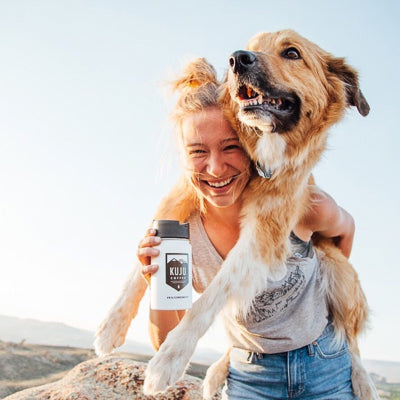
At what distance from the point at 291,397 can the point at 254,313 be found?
45 cm

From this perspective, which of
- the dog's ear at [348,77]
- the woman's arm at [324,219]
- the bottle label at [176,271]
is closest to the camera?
the bottle label at [176,271]

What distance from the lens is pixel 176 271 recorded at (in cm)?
199

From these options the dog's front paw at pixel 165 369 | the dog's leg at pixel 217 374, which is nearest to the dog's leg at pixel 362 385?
the dog's leg at pixel 217 374

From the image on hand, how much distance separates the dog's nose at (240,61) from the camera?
240 cm

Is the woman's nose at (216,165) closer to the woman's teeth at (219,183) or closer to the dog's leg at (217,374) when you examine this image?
the woman's teeth at (219,183)

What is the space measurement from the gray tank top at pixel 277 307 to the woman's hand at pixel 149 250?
478 millimetres

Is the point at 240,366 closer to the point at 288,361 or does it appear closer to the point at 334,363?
the point at 288,361

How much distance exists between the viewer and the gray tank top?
91.1 inches

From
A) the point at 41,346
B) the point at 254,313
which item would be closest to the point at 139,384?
the point at 254,313

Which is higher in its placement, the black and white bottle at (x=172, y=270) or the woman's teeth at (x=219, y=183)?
the woman's teeth at (x=219, y=183)

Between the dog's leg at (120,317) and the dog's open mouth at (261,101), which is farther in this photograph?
the dog's leg at (120,317)

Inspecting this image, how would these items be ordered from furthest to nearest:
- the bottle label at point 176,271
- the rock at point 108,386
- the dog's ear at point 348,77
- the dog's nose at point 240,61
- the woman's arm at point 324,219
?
the rock at point 108,386, the dog's ear at point 348,77, the woman's arm at point 324,219, the dog's nose at point 240,61, the bottle label at point 176,271

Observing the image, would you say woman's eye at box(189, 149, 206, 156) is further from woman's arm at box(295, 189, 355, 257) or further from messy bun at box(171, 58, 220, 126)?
woman's arm at box(295, 189, 355, 257)

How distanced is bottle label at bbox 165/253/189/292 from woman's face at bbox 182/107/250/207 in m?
0.48
